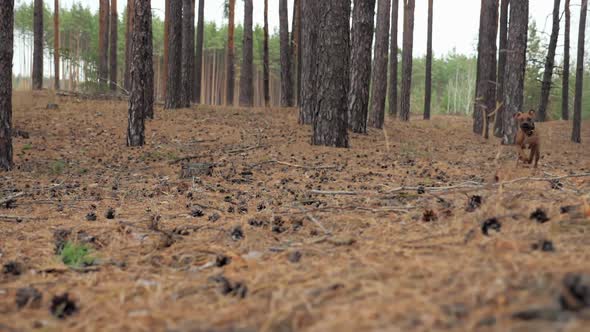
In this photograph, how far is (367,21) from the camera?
12.9m

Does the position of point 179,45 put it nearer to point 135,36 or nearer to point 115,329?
point 135,36

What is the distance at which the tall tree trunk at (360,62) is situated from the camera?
12.9 m

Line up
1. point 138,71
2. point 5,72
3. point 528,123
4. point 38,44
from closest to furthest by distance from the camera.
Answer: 1. point 528,123
2. point 5,72
3. point 138,71
4. point 38,44

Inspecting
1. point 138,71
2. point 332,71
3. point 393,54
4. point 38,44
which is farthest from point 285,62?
point 38,44

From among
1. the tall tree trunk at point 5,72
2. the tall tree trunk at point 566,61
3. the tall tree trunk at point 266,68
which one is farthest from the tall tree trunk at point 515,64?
the tall tree trunk at point 5,72

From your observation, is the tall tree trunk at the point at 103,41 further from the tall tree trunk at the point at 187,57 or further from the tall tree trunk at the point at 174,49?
the tall tree trunk at the point at 174,49

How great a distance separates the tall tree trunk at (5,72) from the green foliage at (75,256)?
19.9 ft

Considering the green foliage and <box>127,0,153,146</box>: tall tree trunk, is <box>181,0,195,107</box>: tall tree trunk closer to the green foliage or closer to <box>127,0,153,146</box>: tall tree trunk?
<box>127,0,153,146</box>: tall tree trunk

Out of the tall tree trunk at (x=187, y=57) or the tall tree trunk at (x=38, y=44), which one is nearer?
the tall tree trunk at (x=187, y=57)

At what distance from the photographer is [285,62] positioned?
21.8 meters

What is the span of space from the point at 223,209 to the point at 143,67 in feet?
23.8

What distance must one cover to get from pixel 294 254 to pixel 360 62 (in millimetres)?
10846

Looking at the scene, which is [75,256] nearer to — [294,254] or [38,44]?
[294,254]

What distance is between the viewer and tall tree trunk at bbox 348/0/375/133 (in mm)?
12852
